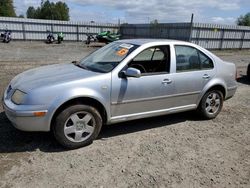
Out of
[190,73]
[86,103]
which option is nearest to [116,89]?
[86,103]

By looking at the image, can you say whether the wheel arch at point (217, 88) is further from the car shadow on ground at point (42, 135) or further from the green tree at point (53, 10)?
the green tree at point (53, 10)

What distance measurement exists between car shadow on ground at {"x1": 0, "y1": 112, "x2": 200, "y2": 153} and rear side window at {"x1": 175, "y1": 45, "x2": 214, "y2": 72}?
1135 millimetres

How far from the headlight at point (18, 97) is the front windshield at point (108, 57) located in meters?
1.17

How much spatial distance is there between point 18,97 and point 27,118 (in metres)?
0.34

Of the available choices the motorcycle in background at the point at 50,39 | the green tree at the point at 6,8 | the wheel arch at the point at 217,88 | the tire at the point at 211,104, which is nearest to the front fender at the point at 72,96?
the wheel arch at the point at 217,88

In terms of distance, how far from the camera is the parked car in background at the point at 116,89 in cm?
326

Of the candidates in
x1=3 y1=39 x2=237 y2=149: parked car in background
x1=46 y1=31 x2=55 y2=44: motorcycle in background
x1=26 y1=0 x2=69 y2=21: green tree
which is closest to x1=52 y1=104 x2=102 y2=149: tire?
x1=3 y1=39 x2=237 y2=149: parked car in background

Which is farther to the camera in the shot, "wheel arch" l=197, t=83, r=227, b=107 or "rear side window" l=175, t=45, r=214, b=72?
"wheel arch" l=197, t=83, r=227, b=107

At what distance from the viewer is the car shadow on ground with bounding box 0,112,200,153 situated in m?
3.54

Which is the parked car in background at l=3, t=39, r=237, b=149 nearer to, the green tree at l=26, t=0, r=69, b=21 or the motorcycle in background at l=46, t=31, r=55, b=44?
the motorcycle in background at l=46, t=31, r=55, b=44

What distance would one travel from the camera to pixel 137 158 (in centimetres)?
343

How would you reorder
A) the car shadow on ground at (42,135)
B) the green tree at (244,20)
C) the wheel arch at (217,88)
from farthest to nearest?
1. the green tree at (244,20)
2. the wheel arch at (217,88)
3. the car shadow on ground at (42,135)

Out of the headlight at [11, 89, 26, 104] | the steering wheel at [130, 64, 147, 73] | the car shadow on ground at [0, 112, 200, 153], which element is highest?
the steering wheel at [130, 64, 147, 73]

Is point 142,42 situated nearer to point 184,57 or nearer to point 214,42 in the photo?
point 184,57
